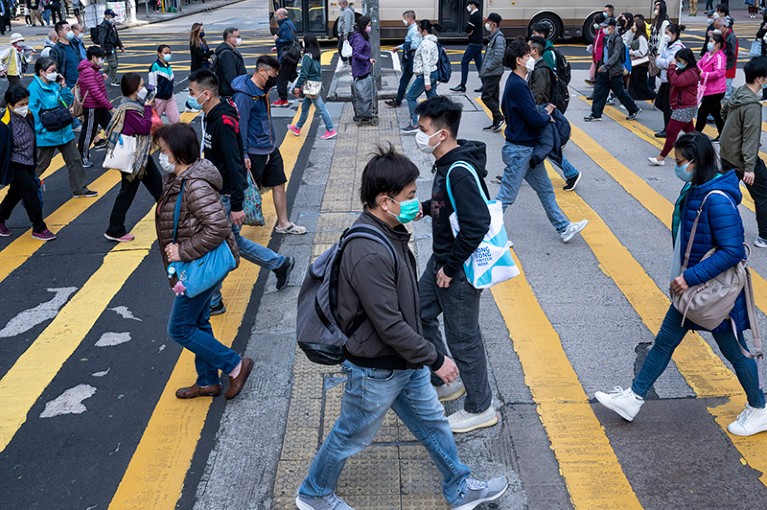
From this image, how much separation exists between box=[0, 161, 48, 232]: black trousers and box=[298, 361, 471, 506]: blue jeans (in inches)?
217

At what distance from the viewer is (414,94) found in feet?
42.1

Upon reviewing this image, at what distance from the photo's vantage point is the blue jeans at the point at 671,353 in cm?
443

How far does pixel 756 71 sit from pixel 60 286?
20.9 feet

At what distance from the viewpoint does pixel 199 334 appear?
482cm

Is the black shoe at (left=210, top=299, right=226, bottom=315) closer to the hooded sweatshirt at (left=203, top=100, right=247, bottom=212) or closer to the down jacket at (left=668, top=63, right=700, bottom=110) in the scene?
the hooded sweatshirt at (left=203, top=100, right=247, bottom=212)

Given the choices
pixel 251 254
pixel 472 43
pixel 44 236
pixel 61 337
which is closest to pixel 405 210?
pixel 251 254

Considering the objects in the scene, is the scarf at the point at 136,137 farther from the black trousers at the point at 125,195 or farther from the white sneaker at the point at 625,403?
the white sneaker at the point at 625,403

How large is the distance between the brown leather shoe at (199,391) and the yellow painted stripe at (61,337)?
1.00 meters

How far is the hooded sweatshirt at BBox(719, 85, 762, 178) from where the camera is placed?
6738mm

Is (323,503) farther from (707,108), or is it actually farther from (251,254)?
(707,108)

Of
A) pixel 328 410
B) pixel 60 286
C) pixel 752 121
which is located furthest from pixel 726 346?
pixel 60 286

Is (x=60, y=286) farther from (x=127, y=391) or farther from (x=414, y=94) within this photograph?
(x=414, y=94)

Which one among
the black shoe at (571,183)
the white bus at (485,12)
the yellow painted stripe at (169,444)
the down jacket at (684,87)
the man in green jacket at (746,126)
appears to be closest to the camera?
the yellow painted stripe at (169,444)

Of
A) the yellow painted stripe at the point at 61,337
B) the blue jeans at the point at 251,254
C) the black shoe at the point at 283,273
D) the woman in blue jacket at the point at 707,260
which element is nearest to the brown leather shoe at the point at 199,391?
the yellow painted stripe at the point at 61,337
